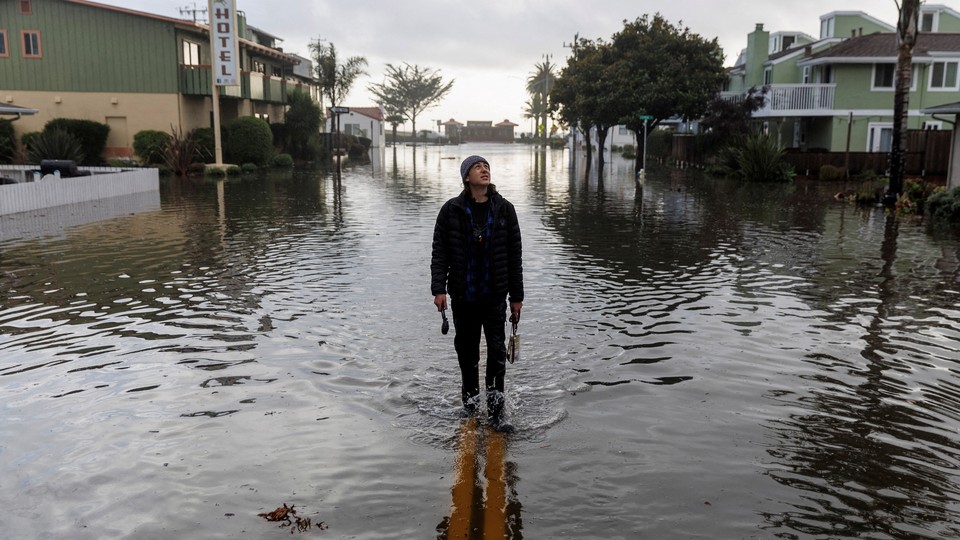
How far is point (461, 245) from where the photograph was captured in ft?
20.9

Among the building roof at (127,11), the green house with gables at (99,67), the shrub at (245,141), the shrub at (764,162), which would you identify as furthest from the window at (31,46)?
the shrub at (764,162)

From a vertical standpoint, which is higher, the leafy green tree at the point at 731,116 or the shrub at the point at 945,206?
the leafy green tree at the point at 731,116

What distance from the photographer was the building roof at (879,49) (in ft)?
126

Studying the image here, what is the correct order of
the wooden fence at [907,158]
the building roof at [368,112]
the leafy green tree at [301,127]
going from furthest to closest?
the building roof at [368,112] → the leafy green tree at [301,127] → the wooden fence at [907,158]

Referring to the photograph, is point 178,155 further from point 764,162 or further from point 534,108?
point 534,108

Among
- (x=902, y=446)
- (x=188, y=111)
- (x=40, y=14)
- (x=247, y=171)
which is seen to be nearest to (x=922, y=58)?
(x=247, y=171)

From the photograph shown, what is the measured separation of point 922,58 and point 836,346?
1378 inches

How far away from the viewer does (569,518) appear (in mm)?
4902

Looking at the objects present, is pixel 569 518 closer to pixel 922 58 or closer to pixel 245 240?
pixel 245 240

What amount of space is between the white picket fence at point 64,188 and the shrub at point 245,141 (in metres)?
12.1

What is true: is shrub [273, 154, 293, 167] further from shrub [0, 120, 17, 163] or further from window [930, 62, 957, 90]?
window [930, 62, 957, 90]

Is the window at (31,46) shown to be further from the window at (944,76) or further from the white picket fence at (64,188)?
the window at (944,76)

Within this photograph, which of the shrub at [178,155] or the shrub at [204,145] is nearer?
the shrub at [178,155]

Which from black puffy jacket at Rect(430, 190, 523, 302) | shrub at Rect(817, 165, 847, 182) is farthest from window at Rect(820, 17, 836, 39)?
black puffy jacket at Rect(430, 190, 523, 302)
